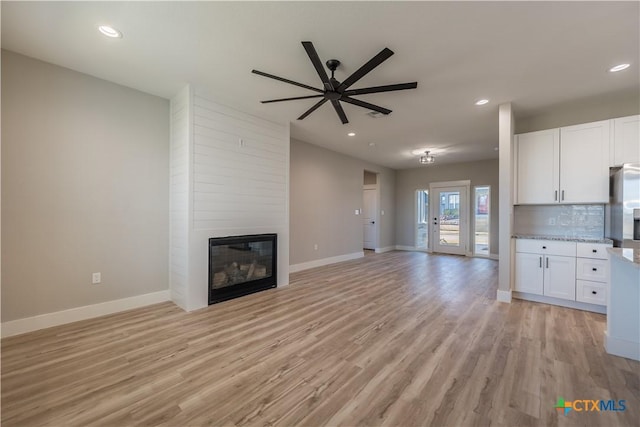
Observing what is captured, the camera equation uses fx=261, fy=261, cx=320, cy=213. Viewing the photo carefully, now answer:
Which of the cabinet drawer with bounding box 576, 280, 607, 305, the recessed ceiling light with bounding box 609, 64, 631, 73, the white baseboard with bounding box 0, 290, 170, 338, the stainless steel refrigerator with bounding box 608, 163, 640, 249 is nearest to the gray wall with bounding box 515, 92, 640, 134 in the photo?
the recessed ceiling light with bounding box 609, 64, 631, 73

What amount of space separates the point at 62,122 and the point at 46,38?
83 cm

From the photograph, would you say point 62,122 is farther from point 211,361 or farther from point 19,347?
point 211,361

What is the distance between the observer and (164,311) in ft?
10.6

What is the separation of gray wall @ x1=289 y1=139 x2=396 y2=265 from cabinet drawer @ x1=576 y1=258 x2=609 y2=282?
4336 millimetres

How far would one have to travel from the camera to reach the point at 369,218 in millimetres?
8664

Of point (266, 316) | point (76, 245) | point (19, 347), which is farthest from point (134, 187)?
point (266, 316)

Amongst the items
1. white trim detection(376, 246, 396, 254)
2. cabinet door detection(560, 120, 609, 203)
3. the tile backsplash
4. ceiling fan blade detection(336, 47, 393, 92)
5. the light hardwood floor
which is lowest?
the light hardwood floor

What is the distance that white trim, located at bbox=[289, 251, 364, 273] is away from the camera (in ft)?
18.1

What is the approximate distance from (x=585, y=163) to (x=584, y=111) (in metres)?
0.78

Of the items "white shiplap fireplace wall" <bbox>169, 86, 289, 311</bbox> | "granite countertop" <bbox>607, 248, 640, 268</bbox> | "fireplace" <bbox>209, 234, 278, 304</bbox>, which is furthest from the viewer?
"fireplace" <bbox>209, 234, 278, 304</bbox>

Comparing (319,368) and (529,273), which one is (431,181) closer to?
(529,273)

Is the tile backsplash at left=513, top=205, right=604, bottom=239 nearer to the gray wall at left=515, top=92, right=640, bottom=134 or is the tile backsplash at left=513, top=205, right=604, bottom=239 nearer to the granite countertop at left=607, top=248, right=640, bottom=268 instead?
the gray wall at left=515, top=92, right=640, bottom=134

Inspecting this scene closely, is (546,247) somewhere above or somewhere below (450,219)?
below

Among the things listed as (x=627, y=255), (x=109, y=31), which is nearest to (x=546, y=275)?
(x=627, y=255)
